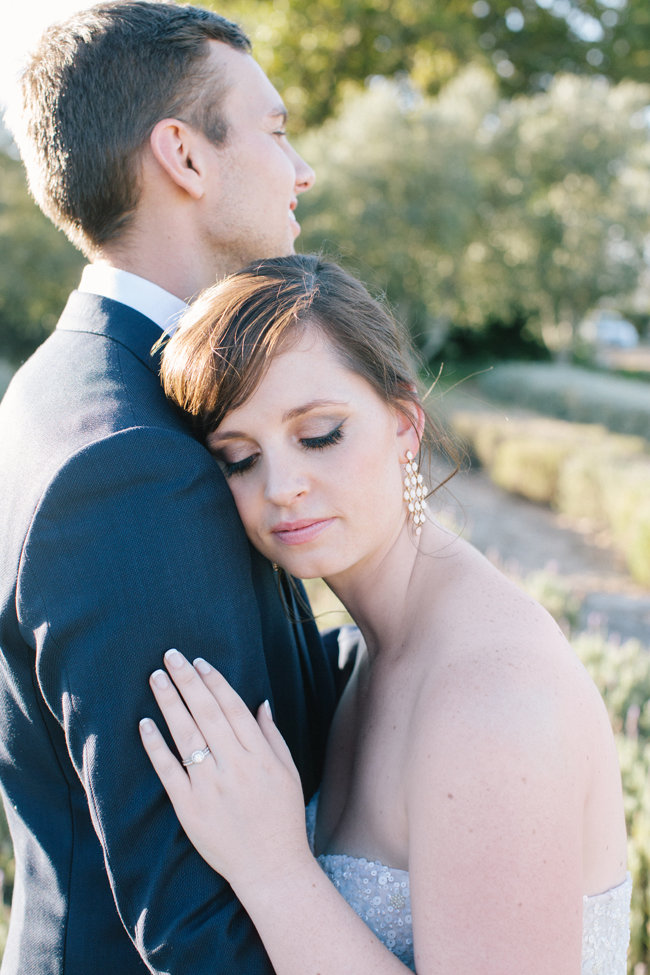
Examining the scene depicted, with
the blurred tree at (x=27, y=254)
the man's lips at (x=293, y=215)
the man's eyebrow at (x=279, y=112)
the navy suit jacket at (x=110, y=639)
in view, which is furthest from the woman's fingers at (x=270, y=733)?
the blurred tree at (x=27, y=254)

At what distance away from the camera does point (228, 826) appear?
4.66 ft

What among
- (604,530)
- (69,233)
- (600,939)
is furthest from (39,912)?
(604,530)

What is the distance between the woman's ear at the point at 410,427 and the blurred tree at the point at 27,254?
56.2 feet

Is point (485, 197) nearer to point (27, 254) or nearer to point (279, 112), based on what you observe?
point (27, 254)

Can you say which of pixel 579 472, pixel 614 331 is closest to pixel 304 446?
pixel 579 472

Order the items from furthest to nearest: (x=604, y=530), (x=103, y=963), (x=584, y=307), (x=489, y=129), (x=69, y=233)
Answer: (x=584, y=307) < (x=489, y=129) < (x=604, y=530) < (x=69, y=233) < (x=103, y=963)

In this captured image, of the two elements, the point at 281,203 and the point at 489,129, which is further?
the point at 489,129

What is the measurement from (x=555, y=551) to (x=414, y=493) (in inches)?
356

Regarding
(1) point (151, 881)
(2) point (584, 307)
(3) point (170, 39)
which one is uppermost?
(3) point (170, 39)

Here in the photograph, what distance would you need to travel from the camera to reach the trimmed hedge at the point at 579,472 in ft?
31.2

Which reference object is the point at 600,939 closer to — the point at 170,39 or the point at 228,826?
the point at 228,826

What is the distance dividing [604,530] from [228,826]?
10.8 meters

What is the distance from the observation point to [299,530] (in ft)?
5.50

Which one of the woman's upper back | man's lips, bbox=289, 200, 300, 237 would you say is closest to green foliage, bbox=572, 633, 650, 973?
the woman's upper back
